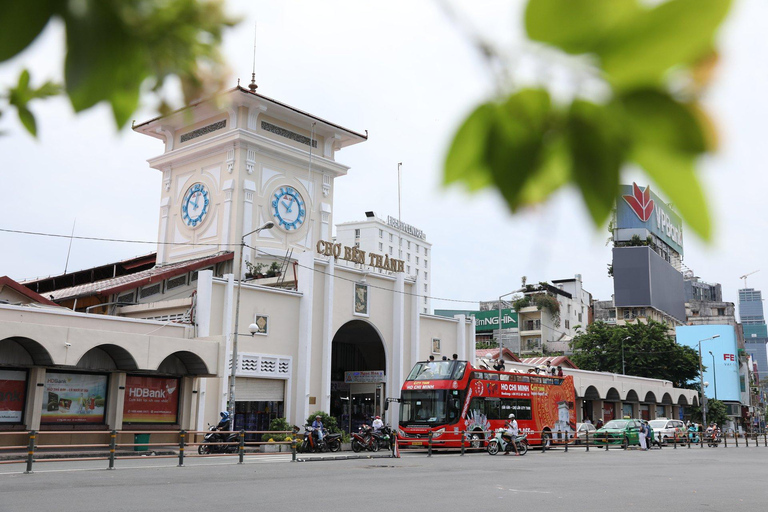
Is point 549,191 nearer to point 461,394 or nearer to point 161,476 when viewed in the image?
point 161,476

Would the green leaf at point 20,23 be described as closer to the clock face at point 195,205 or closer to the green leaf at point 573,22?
the green leaf at point 573,22

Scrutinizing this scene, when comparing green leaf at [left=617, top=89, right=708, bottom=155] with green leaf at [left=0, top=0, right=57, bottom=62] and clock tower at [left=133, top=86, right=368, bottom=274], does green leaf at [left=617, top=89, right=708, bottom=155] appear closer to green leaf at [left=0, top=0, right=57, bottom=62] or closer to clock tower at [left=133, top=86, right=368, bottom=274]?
green leaf at [left=0, top=0, right=57, bottom=62]

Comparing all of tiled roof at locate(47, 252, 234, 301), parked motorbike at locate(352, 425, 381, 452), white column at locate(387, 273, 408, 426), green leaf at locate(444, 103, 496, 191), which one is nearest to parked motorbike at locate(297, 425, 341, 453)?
parked motorbike at locate(352, 425, 381, 452)

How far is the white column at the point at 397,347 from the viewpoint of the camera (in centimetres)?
3231

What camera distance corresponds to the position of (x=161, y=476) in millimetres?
14320

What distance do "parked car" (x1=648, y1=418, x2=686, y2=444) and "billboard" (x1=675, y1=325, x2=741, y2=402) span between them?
3602cm

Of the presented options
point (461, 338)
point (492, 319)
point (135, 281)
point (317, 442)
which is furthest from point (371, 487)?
point (492, 319)

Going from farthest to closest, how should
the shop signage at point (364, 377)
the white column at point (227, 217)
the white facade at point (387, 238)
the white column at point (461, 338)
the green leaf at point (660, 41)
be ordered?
the white facade at point (387, 238) → the white column at point (461, 338) → the white column at point (227, 217) → the shop signage at point (364, 377) → the green leaf at point (660, 41)

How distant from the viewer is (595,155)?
2.53 feet

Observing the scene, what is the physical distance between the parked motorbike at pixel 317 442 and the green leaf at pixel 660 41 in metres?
24.5

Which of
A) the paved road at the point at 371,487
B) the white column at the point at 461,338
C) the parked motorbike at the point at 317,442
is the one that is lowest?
the paved road at the point at 371,487

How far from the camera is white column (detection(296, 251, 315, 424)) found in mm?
27500

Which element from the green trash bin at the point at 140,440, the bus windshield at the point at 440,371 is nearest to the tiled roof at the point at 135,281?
the green trash bin at the point at 140,440

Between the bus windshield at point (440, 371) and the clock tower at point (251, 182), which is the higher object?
the clock tower at point (251, 182)
